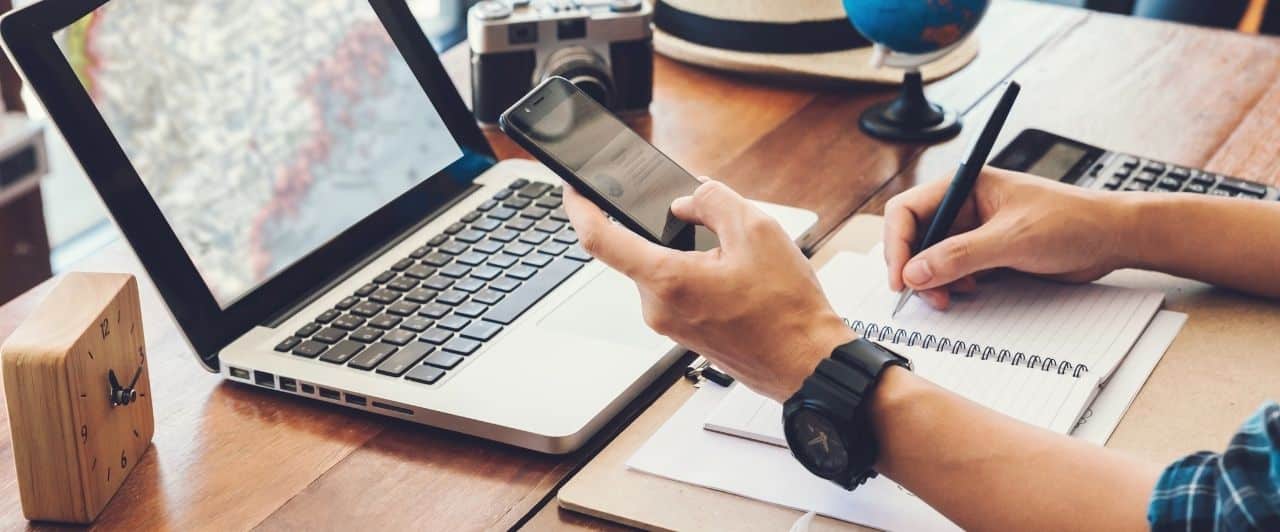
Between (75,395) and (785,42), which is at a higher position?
(75,395)

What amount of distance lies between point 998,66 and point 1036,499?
83cm

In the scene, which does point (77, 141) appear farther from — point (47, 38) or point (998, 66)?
point (998, 66)

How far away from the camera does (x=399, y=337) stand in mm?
907

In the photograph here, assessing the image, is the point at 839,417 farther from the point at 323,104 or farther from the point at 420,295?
the point at 323,104

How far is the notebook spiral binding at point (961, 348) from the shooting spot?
0.88 meters

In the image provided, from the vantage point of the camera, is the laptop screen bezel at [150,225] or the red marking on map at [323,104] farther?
the red marking on map at [323,104]

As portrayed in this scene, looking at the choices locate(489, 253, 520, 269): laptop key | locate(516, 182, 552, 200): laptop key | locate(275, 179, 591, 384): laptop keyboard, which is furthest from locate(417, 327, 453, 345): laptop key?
locate(516, 182, 552, 200): laptop key

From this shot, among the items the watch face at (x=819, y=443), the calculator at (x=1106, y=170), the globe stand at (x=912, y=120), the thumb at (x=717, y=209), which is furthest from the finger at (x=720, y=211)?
the globe stand at (x=912, y=120)

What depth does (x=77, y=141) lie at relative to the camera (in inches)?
33.1

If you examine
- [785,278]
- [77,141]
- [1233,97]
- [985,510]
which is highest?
[77,141]

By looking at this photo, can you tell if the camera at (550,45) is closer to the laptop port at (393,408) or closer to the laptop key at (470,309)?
the laptop key at (470,309)

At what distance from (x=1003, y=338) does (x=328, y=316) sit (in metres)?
0.46

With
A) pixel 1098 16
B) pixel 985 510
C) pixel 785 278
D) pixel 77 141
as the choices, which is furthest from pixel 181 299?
pixel 1098 16

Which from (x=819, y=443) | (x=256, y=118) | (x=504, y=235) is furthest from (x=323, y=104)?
(x=819, y=443)
